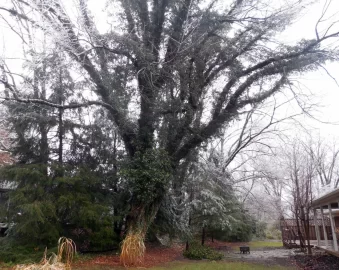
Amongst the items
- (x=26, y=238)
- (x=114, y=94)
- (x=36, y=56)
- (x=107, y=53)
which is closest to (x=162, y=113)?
(x=114, y=94)

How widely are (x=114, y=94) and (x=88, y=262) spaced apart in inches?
247

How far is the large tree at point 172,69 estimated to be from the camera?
454 inches

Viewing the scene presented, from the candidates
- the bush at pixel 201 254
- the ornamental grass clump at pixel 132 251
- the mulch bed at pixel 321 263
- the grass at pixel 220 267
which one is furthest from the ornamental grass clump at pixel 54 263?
the mulch bed at pixel 321 263

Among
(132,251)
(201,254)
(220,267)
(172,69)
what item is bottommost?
(220,267)

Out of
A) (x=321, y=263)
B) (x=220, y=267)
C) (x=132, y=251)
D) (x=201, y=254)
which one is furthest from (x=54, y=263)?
(x=321, y=263)

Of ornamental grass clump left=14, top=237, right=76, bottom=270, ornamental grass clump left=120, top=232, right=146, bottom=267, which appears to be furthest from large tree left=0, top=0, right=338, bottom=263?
ornamental grass clump left=14, top=237, right=76, bottom=270

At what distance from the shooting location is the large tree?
11.5 meters

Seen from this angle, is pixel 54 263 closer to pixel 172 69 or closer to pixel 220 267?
pixel 220 267

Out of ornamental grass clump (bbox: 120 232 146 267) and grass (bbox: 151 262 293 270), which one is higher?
ornamental grass clump (bbox: 120 232 146 267)

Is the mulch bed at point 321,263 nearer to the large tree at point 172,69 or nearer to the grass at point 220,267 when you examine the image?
the grass at point 220,267

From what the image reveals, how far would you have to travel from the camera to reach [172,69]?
12.8m

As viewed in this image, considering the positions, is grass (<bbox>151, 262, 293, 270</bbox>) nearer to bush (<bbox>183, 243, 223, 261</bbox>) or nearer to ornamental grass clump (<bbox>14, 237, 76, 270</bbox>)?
bush (<bbox>183, 243, 223, 261</bbox>)

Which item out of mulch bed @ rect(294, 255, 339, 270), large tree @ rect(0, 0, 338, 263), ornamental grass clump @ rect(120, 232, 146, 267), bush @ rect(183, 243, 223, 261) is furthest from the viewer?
bush @ rect(183, 243, 223, 261)

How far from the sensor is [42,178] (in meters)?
10.8
